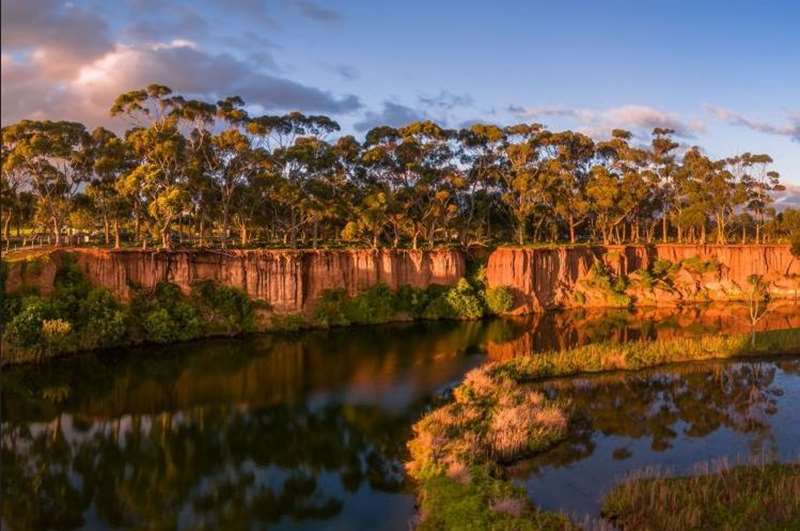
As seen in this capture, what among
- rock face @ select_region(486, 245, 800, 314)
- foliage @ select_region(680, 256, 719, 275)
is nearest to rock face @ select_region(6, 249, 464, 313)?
rock face @ select_region(486, 245, 800, 314)

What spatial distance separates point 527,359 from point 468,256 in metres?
31.8

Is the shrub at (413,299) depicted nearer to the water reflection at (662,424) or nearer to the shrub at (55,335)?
the water reflection at (662,424)

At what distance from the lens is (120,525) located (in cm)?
2072

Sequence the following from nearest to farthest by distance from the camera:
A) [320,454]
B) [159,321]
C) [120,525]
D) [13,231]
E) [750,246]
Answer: [120,525] → [320,454] → [159,321] → [750,246] → [13,231]

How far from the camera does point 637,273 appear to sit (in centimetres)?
7119

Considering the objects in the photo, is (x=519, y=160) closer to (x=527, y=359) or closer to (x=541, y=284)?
(x=541, y=284)

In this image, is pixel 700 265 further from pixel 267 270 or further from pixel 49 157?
pixel 49 157

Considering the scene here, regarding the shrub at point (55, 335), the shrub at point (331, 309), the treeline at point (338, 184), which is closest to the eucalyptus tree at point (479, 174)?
the treeline at point (338, 184)

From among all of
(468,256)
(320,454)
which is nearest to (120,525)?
(320,454)

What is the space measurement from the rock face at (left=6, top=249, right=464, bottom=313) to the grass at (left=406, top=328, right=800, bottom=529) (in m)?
23.4

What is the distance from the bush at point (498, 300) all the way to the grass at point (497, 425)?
2216 cm

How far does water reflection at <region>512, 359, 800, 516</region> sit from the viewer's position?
23578 millimetres

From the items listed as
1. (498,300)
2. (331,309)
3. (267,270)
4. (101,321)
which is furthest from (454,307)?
(101,321)

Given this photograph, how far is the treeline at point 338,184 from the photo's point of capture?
53.8 meters
